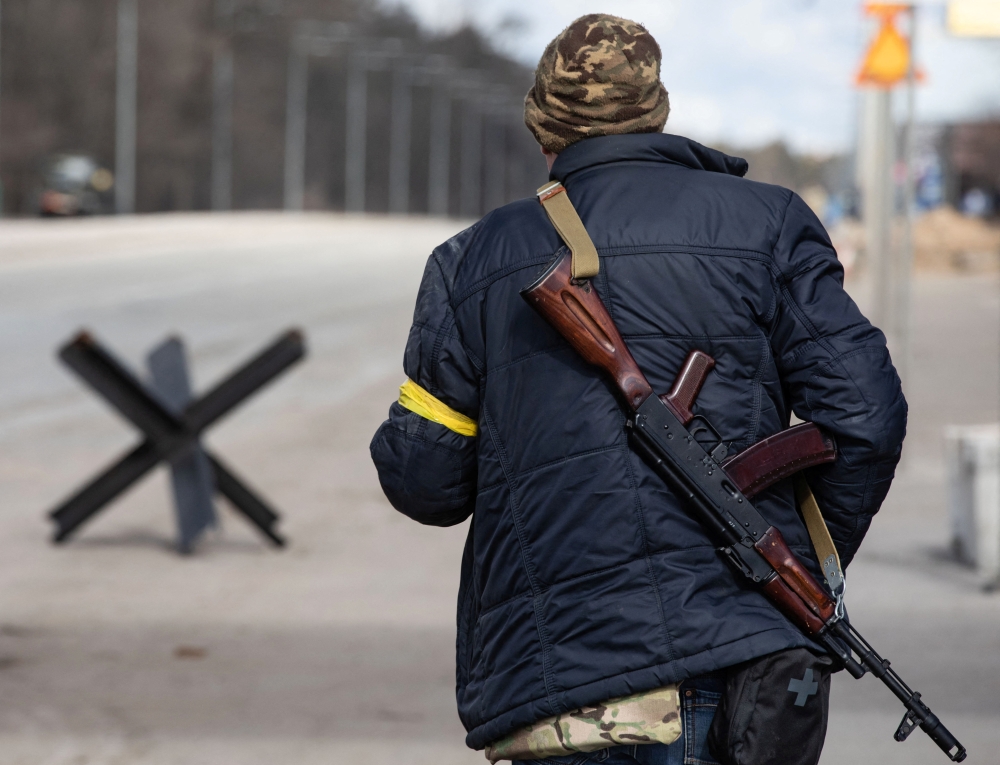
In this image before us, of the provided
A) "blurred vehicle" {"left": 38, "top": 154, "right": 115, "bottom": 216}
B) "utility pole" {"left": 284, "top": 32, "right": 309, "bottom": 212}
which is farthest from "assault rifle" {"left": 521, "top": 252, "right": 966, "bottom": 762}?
"utility pole" {"left": 284, "top": 32, "right": 309, "bottom": 212}

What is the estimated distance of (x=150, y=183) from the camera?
63.7 meters

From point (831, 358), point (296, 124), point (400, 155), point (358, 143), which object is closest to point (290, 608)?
point (831, 358)

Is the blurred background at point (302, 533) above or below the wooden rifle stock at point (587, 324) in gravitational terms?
below

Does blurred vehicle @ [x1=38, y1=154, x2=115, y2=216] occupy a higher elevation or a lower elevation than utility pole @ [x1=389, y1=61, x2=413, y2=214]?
higher

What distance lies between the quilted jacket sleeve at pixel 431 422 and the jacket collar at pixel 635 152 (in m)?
0.22

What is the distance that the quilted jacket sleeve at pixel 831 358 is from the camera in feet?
7.13

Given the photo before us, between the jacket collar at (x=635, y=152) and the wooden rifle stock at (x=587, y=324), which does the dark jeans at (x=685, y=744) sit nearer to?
the wooden rifle stock at (x=587, y=324)

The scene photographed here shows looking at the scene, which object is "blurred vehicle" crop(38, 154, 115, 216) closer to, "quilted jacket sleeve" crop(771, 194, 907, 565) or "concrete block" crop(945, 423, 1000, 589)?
"concrete block" crop(945, 423, 1000, 589)

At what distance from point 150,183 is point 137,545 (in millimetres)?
58629

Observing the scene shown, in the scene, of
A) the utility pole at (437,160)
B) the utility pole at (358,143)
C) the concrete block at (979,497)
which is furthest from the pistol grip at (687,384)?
the utility pole at (437,160)

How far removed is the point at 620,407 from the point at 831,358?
0.32 m

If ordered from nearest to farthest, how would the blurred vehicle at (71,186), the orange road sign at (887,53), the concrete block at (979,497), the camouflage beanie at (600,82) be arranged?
the camouflage beanie at (600,82), the concrete block at (979,497), the orange road sign at (887,53), the blurred vehicle at (71,186)

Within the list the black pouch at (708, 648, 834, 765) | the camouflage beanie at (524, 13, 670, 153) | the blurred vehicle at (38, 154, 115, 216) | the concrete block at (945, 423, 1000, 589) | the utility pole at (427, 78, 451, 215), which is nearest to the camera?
the black pouch at (708, 648, 834, 765)

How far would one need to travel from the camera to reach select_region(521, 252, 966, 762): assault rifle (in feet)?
7.01
